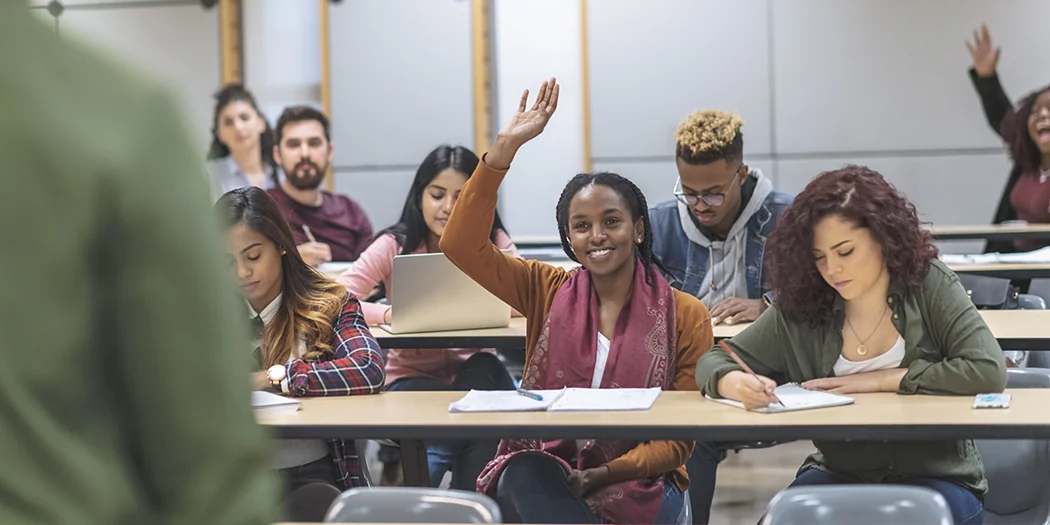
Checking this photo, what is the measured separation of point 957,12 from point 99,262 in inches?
252

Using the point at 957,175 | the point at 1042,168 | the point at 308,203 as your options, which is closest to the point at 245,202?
the point at 308,203

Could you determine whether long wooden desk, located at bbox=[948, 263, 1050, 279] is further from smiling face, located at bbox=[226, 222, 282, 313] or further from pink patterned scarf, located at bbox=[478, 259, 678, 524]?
smiling face, located at bbox=[226, 222, 282, 313]

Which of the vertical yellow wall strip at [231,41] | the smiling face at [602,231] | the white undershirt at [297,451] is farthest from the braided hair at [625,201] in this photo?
the vertical yellow wall strip at [231,41]

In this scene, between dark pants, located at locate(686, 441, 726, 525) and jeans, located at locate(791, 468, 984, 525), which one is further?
dark pants, located at locate(686, 441, 726, 525)

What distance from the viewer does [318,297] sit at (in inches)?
111

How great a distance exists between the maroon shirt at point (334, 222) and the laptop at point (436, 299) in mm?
1557

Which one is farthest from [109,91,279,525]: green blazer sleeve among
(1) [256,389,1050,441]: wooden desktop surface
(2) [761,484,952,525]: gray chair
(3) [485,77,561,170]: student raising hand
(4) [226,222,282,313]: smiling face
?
(4) [226,222,282,313]: smiling face

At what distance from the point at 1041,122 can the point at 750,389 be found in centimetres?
357

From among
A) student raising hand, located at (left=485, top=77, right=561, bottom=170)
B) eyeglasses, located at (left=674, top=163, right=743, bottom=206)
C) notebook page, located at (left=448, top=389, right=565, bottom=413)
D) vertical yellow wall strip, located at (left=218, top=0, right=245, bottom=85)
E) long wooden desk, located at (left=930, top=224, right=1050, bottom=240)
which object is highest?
vertical yellow wall strip, located at (left=218, top=0, right=245, bottom=85)

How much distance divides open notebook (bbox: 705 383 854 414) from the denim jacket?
1.06 meters

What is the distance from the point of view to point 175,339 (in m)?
0.62

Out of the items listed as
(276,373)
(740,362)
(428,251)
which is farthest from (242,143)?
(740,362)

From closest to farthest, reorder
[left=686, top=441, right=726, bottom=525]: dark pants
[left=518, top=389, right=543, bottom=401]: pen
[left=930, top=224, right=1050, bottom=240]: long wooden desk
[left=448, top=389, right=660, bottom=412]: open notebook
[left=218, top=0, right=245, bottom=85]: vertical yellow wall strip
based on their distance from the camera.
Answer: [left=448, top=389, right=660, bottom=412]: open notebook < [left=518, top=389, right=543, bottom=401]: pen < [left=686, top=441, right=726, bottom=525]: dark pants < [left=930, top=224, right=1050, bottom=240]: long wooden desk < [left=218, top=0, right=245, bottom=85]: vertical yellow wall strip

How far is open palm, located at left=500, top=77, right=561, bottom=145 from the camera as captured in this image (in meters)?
2.72
